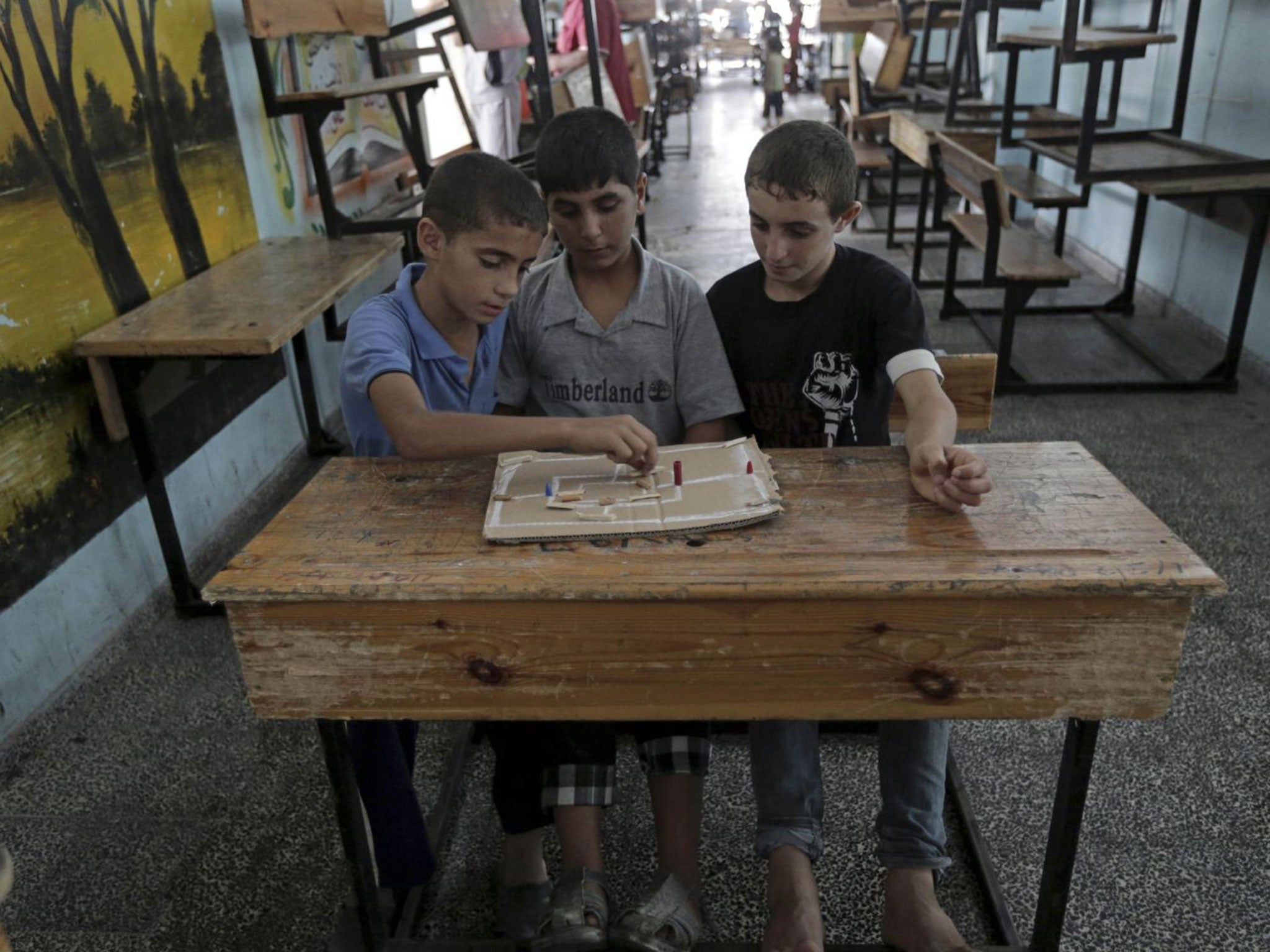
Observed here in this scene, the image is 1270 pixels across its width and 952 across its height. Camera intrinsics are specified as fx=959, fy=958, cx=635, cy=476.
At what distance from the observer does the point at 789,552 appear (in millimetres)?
1003

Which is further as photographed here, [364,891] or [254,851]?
[254,851]

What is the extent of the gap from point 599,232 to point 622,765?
997mm

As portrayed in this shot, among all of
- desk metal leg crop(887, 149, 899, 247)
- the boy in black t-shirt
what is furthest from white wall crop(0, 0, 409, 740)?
desk metal leg crop(887, 149, 899, 247)

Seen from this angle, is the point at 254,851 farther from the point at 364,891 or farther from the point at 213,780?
the point at 364,891

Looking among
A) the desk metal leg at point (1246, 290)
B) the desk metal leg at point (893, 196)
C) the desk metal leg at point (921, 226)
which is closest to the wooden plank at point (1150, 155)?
the desk metal leg at point (1246, 290)

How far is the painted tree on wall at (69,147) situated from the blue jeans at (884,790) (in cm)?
183

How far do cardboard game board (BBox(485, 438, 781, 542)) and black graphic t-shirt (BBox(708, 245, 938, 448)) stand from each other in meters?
0.32

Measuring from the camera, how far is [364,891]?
132 cm

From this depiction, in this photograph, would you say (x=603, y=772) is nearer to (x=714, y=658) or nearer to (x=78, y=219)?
(x=714, y=658)

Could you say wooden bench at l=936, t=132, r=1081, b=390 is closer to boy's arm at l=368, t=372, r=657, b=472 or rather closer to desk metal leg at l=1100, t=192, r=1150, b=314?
desk metal leg at l=1100, t=192, r=1150, b=314

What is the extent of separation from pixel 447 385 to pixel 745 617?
673 millimetres

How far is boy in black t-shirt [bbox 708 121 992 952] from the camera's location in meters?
1.30

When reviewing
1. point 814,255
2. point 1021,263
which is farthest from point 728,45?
point 814,255

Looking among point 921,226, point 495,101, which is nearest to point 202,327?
point 495,101
